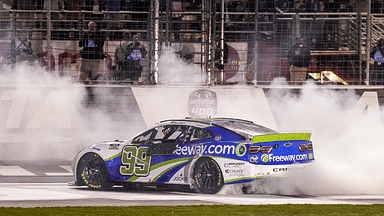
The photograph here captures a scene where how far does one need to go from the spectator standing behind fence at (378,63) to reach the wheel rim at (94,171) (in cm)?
766

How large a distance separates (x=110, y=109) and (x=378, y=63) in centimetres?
612

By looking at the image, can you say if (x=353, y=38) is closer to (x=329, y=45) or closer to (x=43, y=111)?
(x=329, y=45)

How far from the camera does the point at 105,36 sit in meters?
15.6

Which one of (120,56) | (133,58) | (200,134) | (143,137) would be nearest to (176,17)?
(133,58)

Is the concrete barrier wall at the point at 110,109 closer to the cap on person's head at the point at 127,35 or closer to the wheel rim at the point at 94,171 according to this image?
the cap on person's head at the point at 127,35

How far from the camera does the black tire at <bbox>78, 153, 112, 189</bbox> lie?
1071 cm

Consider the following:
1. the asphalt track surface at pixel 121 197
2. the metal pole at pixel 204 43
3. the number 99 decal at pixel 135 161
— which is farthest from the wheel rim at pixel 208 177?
the metal pole at pixel 204 43

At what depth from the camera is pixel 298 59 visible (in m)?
15.8

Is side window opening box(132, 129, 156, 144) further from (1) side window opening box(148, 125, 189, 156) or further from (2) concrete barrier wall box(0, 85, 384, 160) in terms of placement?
(2) concrete barrier wall box(0, 85, 384, 160)

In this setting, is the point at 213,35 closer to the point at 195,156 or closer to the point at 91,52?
the point at 91,52

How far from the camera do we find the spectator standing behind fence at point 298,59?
51.6ft

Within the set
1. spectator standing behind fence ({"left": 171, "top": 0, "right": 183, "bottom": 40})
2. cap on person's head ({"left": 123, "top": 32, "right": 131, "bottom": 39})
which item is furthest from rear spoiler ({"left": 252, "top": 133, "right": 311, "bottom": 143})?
cap on person's head ({"left": 123, "top": 32, "right": 131, "bottom": 39})

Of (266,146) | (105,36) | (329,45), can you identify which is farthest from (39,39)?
(266,146)

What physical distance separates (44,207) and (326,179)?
449cm
